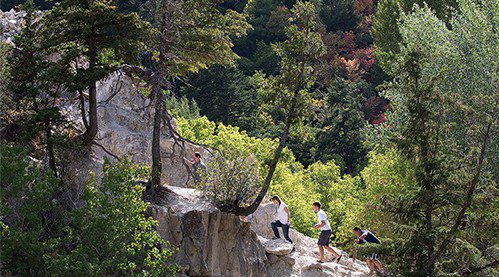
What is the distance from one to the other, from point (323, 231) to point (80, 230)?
23.8ft

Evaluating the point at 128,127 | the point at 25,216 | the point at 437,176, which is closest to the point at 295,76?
the point at 437,176

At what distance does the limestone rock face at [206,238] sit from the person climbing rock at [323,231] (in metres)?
1.63

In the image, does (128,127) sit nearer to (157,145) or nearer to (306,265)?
(157,145)

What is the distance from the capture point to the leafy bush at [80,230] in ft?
59.4

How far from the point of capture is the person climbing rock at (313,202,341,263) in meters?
23.0

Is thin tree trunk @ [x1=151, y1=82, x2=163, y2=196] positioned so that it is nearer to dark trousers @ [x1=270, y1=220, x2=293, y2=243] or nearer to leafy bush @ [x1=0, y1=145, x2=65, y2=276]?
leafy bush @ [x1=0, y1=145, x2=65, y2=276]

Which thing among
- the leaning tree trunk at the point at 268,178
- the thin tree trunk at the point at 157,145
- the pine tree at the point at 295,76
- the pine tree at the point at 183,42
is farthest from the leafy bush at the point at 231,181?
the pine tree at the point at 183,42

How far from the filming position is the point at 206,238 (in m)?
22.1

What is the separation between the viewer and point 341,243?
34.3 metres

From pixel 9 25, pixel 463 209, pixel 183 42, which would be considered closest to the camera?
pixel 463 209

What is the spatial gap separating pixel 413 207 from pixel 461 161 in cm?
169

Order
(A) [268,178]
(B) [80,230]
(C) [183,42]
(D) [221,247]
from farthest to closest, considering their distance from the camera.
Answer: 1. (C) [183,42]
2. (A) [268,178]
3. (D) [221,247]
4. (B) [80,230]

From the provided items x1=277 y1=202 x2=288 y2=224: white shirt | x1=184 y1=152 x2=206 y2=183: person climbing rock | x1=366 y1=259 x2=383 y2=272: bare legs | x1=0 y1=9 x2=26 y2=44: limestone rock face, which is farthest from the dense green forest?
x1=0 y1=9 x2=26 y2=44: limestone rock face

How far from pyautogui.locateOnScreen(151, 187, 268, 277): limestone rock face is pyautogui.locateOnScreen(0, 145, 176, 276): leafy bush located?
1.96 meters
